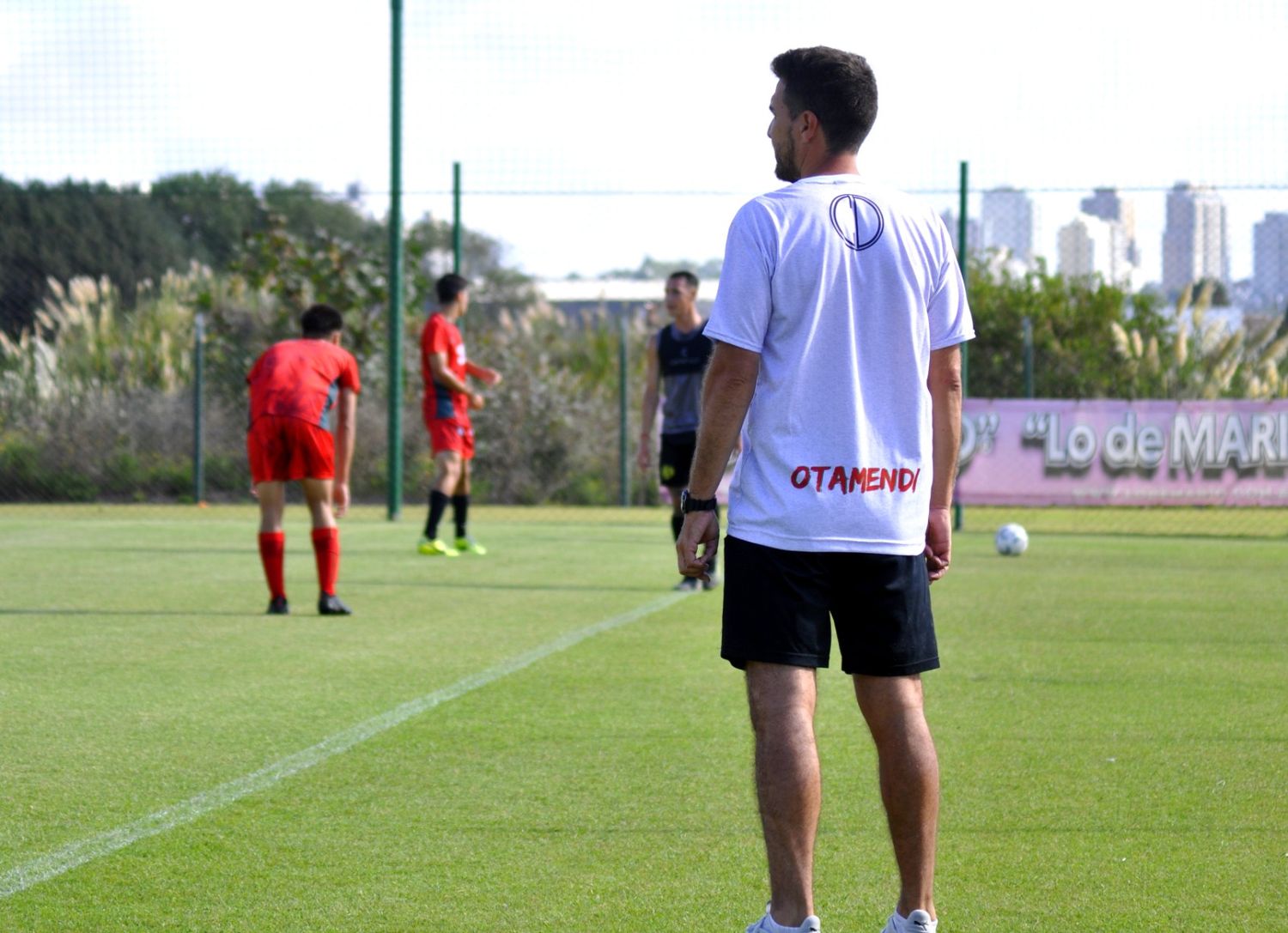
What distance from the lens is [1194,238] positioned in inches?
739

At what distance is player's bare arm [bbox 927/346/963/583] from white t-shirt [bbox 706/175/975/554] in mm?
177

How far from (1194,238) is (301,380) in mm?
13254

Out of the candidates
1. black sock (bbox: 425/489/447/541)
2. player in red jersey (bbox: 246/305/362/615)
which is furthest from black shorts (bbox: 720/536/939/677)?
black sock (bbox: 425/489/447/541)

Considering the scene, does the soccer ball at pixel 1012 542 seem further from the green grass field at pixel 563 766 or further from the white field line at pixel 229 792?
the white field line at pixel 229 792

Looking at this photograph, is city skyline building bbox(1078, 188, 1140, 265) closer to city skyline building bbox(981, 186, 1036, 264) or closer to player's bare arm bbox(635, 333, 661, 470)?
city skyline building bbox(981, 186, 1036, 264)

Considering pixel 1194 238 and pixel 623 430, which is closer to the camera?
pixel 1194 238

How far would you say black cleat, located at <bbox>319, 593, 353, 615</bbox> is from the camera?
862cm

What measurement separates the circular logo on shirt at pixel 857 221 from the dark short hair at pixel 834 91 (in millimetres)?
161

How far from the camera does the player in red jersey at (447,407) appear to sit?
12.5 meters

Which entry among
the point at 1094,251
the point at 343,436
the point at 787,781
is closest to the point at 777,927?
the point at 787,781

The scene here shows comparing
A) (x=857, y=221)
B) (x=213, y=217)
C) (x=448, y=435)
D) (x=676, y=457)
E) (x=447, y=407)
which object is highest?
(x=213, y=217)

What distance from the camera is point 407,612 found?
346 inches

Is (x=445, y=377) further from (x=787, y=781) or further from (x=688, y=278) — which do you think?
(x=787, y=781)

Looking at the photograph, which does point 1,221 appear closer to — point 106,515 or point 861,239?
point 106,515
